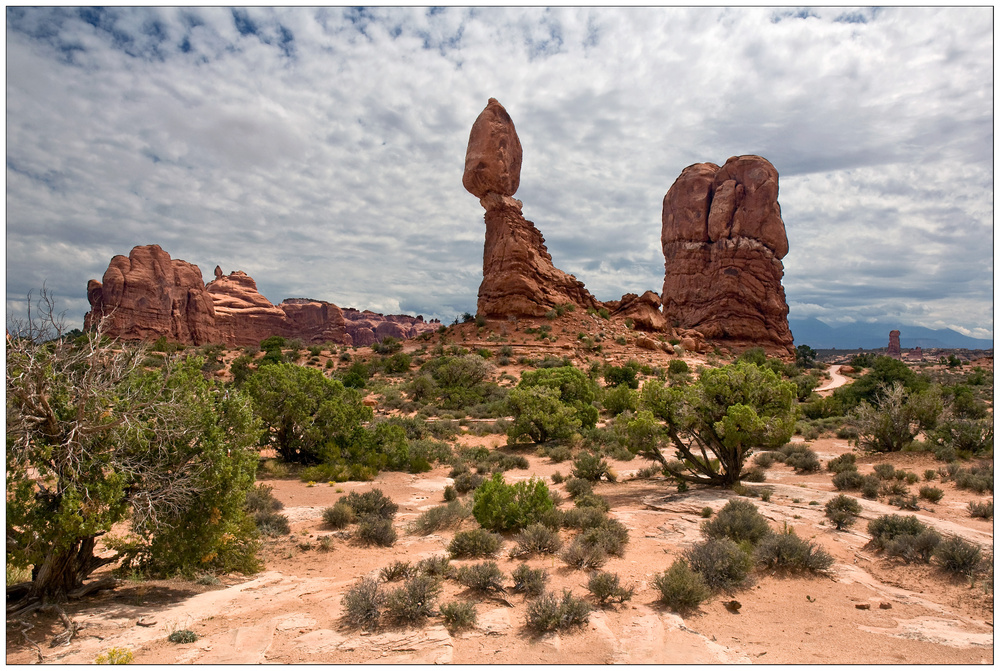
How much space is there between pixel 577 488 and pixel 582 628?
6208 mm

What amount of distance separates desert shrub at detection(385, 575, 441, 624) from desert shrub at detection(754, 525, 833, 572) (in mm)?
4704

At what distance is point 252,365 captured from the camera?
133 feet

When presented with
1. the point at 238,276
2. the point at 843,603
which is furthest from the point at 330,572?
the point at 238,276

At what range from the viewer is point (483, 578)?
250 inches

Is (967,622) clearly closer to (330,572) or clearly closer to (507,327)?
(330,572)

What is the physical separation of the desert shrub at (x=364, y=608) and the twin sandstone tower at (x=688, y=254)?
1559 inches

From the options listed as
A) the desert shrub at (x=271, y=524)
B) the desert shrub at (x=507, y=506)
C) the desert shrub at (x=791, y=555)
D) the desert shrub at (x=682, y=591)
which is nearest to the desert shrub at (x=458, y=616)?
the desert shrub at (x=682, y=591)

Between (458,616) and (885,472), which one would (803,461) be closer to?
(885,472)

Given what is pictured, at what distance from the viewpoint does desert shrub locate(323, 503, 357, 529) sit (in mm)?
9641

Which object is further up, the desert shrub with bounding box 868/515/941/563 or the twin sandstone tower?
the twin sandstone tower

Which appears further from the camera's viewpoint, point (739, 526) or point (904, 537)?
point (739, 526)

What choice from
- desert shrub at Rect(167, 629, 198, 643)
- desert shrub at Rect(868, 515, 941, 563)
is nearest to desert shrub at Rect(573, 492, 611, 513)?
desert shrub at Rect(868, 515, 941, 563)

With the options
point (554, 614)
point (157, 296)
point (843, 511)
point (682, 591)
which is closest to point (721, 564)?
point (682, 591)

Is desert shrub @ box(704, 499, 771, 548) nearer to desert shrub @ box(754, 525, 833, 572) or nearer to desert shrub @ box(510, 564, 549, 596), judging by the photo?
desert shrub @ box(754, 525, 833, 572)
